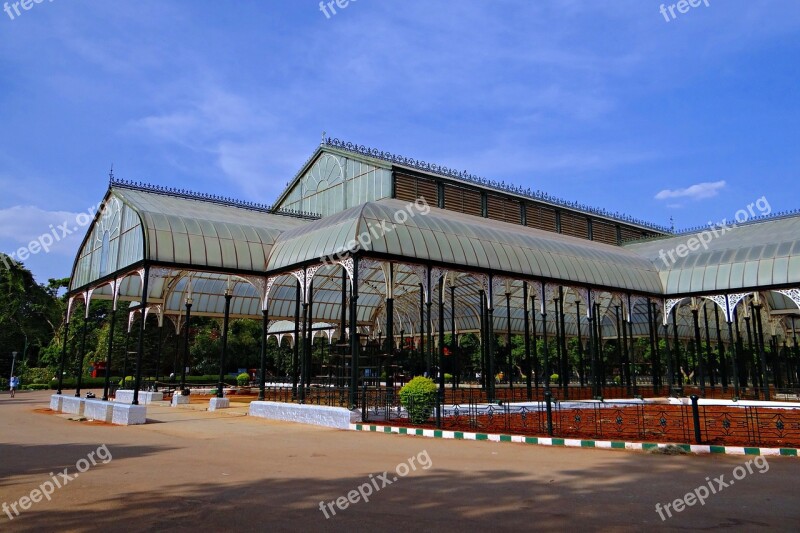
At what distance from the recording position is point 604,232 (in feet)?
153

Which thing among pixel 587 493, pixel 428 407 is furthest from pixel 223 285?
pixel 587 493

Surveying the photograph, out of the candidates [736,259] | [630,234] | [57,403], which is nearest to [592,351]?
[736,259]

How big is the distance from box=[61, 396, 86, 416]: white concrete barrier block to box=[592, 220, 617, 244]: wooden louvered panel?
3760 centimetres

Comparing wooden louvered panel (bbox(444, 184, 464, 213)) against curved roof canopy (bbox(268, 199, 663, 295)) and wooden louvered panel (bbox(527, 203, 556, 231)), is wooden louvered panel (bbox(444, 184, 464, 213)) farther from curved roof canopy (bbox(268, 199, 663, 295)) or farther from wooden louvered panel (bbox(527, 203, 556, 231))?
curved roof canopy (bbox(268, 199, 663, 295))

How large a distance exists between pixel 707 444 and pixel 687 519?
7050 mm

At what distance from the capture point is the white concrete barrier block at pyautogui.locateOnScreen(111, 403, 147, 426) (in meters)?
18.4

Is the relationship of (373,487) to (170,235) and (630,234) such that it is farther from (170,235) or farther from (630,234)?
(630,234)

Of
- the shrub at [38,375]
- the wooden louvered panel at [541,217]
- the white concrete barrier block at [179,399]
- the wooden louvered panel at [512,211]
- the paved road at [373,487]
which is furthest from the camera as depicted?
the shrub at [38,375]

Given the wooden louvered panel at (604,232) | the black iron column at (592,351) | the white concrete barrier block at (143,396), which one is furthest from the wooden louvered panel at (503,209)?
the white concrete barrier block at (143,396)

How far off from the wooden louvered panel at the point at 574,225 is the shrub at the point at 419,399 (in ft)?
97.2

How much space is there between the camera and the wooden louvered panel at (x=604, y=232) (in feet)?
151

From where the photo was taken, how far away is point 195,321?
199ft

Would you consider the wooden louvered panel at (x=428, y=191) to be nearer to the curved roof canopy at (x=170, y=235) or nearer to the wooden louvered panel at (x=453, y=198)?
the wooden louvered panel at (x=453, y=198)

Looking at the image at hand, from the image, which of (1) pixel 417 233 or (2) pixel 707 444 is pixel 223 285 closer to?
(1) pixel 417 233
